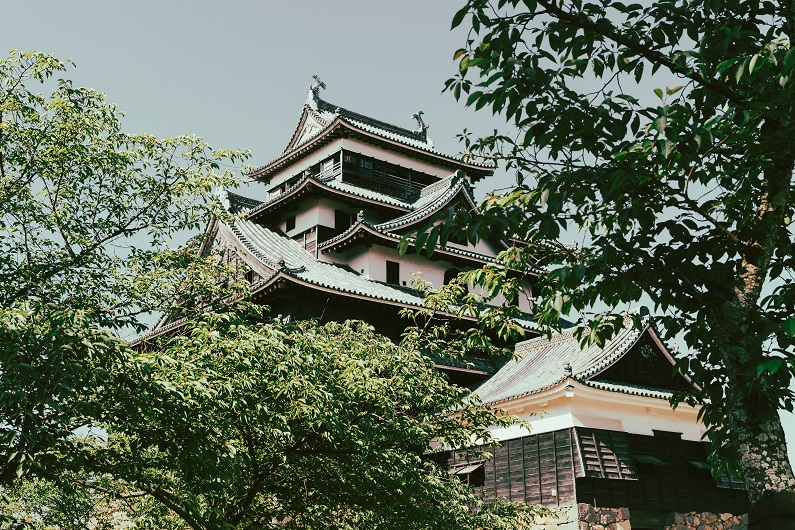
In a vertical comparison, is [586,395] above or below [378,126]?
below

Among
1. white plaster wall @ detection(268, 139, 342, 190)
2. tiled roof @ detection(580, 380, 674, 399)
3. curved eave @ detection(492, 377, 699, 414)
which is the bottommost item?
curved eave @ detection(492, 377, 699, 414)

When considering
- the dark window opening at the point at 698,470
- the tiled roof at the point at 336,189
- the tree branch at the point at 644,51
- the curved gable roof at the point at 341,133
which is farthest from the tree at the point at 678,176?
the curved gable roof at the point at 341,133

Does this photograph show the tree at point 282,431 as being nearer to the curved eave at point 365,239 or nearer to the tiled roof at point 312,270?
the tiled roof at point 312,270

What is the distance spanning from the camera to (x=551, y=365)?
21641 millimetres

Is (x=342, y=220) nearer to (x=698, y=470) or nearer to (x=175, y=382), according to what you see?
(x=698, y=470)

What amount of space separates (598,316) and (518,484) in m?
13.2

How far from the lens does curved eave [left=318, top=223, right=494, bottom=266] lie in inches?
936

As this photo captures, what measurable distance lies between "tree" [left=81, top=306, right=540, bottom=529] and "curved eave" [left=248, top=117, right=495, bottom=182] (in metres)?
17.0

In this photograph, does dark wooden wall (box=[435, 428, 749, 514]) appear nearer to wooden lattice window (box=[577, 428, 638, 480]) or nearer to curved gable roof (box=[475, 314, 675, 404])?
wooden lattice window (box=[577, 428, 638, 480])

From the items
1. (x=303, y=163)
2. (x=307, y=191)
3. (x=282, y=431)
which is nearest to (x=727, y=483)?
(x=307, y=191)

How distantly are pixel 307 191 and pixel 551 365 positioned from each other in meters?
11.0

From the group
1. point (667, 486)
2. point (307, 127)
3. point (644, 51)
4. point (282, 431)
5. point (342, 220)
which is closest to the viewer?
point (644, 51)

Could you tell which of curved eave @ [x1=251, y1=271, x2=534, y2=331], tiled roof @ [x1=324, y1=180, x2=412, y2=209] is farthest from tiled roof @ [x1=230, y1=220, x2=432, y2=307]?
tiled roof @ [x1=324, y1=180, x2=412, y2=209]

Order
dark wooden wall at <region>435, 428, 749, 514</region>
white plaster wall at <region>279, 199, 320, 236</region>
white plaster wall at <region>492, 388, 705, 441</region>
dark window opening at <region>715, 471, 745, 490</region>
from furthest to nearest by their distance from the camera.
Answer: white plaster wall at <region>279, 199, 320, 236</region> < dark window opening at <region>715, 471, 745, 490</region> < white plaster wall at <region>492, 388, 705, 441</region> < dark wooden wall at <region>435, 428, 749, 514</region>
